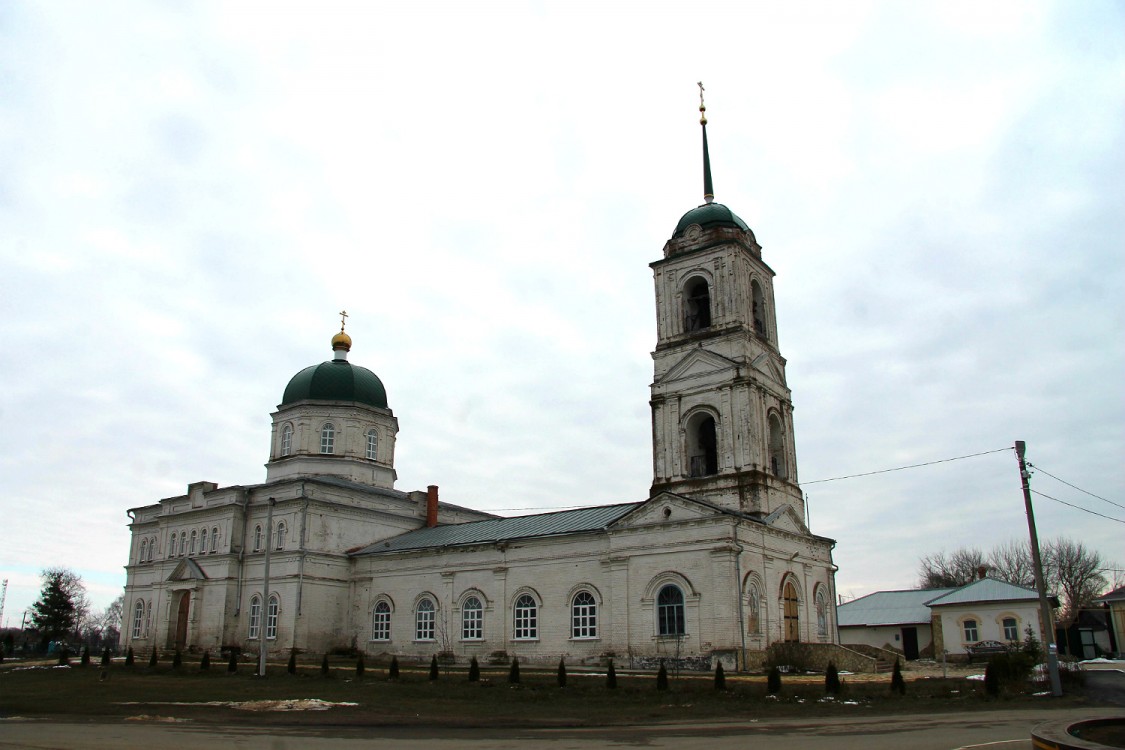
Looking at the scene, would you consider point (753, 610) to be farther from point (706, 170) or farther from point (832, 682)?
point (706, 170)

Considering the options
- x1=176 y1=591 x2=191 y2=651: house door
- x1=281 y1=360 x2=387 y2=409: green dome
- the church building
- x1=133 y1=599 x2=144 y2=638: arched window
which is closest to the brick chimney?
the church building

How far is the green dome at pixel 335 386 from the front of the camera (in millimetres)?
50438

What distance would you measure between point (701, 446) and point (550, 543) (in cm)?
785

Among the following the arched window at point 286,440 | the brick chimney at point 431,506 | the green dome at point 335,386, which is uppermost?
the green dome at point 335,386

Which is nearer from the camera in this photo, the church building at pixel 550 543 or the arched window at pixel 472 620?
the church building at pixel 550 543

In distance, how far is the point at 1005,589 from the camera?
46094 millimetres

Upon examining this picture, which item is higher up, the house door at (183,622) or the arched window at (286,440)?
the arched window at (286,440)

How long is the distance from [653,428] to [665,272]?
7.44 meters

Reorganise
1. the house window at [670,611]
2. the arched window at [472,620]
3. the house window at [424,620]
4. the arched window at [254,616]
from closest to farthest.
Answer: the house window at [670,611] < the arched window at [472,620] < the house window at [424,620] < the arched window at [254,616]

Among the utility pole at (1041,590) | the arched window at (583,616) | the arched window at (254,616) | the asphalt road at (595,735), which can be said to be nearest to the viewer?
the asphalt road at (595,735)

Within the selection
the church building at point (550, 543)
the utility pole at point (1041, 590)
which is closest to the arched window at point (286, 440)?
A: the church building at point (550, 543)

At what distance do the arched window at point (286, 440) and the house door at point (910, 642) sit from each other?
123 ft

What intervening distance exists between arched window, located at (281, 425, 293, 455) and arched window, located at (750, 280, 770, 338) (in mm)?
26744

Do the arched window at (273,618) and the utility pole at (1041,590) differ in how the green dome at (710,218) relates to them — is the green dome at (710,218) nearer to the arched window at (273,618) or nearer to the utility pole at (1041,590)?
the utility pole at (1041,590)
